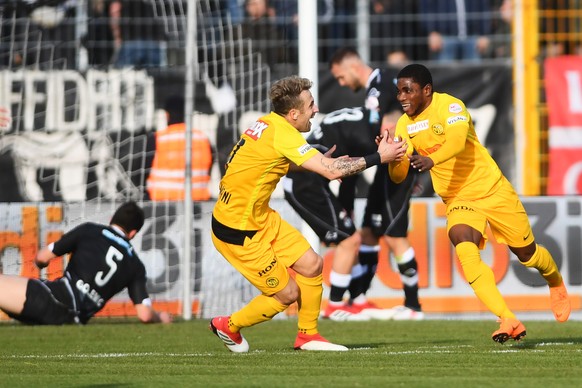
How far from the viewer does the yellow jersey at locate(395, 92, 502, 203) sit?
8.51 metres

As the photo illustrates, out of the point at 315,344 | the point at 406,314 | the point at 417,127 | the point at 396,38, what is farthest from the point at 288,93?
the point at 396,38

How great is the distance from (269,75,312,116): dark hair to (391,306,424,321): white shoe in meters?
3.89

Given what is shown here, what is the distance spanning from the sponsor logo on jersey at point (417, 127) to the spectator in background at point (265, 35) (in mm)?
5081

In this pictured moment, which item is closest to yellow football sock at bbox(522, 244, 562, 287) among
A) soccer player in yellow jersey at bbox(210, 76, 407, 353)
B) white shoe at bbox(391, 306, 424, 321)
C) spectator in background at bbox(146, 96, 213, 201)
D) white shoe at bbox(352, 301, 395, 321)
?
soccer player in yellow jersey at bbox(210, 76, 407, 353)

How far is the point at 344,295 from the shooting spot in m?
12.1

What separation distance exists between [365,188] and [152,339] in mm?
4415

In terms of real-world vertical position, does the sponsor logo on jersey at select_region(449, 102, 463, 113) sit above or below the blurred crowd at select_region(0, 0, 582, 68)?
below

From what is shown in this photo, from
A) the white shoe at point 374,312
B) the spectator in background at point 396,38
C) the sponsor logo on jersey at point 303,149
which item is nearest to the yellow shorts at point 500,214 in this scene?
the sponsor logo on jersey at point 303,149

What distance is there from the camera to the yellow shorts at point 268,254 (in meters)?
8.19

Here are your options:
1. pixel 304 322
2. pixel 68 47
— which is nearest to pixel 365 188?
pixel 68 47

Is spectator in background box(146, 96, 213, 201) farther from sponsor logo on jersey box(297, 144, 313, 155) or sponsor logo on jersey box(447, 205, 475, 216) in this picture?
sponsor logo on jersey box(297, 144, 313, 155)

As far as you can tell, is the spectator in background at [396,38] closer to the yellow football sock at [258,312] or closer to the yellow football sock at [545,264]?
Result: the yellow football sock at [545,264]

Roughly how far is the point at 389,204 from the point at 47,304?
3.33m

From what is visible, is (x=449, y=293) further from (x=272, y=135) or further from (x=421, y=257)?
(x=272, y=135)
